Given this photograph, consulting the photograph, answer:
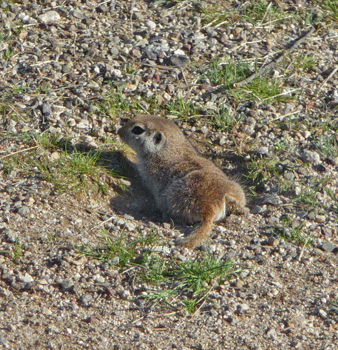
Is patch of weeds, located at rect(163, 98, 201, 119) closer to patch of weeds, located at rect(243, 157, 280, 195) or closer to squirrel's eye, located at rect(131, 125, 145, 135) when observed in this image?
squirrel's eye, located at rect(131, 125, 145, 135)

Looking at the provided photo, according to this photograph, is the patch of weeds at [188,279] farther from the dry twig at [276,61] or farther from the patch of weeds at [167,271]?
the dry twig at [276,61]

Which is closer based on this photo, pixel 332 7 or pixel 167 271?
pixel 167 271

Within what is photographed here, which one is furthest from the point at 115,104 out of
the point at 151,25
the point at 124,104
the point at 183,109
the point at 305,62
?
the point at 305,62

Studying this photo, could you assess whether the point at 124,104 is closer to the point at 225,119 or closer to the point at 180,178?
the point at 225,119

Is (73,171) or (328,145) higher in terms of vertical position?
(328,145)

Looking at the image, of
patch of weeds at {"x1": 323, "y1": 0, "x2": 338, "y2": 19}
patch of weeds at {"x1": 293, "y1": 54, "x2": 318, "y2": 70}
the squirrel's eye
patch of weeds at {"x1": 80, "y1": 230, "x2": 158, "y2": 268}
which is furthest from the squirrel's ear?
patch of weeds at {"x1": 323, "y1": 0, "x2": 338, "y2": 19}

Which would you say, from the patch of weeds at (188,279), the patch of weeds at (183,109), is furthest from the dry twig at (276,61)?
the patch of weeds at (188,279)
